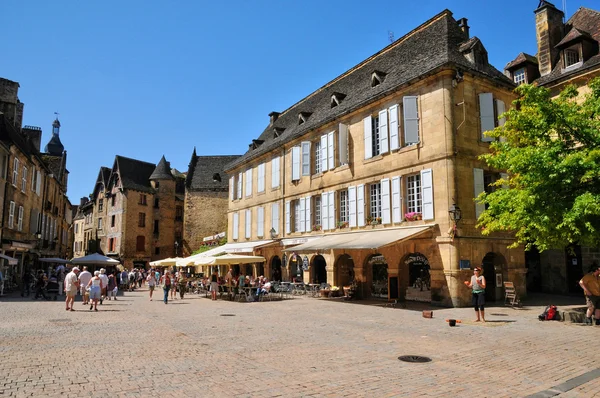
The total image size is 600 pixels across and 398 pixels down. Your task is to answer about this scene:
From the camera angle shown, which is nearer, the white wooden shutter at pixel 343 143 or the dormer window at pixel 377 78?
the dormer window at pixel 377 78

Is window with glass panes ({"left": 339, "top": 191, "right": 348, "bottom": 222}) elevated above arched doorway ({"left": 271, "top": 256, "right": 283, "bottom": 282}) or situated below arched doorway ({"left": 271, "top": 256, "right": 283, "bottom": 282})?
above

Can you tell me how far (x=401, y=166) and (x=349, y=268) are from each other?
20.8 feet

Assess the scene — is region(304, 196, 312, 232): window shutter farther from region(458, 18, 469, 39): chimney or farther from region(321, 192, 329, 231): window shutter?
region(458, 18, 469, 39): chimney

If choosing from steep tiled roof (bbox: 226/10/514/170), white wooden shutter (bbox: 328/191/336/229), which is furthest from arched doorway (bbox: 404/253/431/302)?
steep tiled roof (bbox: 226/10/514/170)

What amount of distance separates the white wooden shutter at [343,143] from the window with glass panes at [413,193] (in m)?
3.90

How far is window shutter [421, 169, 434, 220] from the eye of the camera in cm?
1611

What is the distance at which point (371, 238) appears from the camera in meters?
16.8

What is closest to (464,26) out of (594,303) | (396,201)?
(396,201)

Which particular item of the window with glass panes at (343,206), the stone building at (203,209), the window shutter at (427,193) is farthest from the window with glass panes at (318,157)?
the stone building at (203,209)

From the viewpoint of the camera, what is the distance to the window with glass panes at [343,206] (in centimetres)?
2090

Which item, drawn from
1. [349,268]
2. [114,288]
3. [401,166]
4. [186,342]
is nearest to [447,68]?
[401,166]

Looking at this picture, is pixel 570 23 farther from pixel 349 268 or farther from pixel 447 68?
pixel 349 268

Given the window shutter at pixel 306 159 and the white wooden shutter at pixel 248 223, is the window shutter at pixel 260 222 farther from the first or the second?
the window shutter at pixel 306 159

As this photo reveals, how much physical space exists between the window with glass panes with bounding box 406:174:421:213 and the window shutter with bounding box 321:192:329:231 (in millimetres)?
5146
